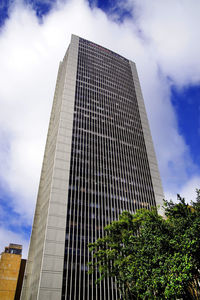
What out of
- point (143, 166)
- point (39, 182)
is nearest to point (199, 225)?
point (143, 166)

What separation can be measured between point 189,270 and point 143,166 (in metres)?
52.0

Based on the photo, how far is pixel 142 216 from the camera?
95.3 feet

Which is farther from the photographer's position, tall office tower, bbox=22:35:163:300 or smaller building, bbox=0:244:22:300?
smaller building, bbox=0:244:22:300

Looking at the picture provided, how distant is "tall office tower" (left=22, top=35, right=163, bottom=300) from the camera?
43594 millimetres

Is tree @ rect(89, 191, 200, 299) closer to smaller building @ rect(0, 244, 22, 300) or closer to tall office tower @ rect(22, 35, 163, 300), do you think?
tall office tower @ rect(22, 35, 163, 300)

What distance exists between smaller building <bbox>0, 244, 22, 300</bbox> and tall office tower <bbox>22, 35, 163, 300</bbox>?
31912 millimetres

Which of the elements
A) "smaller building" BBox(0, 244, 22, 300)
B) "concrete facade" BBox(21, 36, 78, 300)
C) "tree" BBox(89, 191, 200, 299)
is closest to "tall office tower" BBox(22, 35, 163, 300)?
"concrete facade" BBox(21, 36, 78, 300)

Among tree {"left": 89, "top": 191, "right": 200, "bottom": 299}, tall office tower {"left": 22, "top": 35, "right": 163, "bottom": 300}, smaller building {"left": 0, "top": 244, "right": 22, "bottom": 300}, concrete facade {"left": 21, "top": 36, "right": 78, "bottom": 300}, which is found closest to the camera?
tree {"left": 89, "top": 191, "right": 200, "bottom": 299}

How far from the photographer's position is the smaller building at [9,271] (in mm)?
77750

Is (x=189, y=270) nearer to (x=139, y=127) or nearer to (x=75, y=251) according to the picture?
(x=75, y=251)

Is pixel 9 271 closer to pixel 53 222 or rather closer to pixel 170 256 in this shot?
pixel 53 222

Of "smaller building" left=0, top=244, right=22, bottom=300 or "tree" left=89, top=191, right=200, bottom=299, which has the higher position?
"smaller building" left=0, top=244, right=22, bottom=300

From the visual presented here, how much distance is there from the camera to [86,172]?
58.5 metres

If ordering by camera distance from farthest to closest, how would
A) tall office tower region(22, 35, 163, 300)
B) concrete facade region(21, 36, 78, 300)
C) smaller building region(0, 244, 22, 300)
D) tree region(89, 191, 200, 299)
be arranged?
smaller building region(0, 244, 22, 300) → tall office tower region(22, 35, 163, 300) → concrete facade region(21, 36, 78, 300) → tree region(89, 191, 200, 299)
